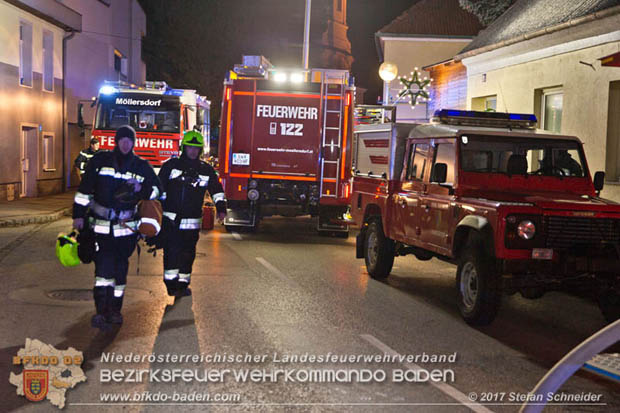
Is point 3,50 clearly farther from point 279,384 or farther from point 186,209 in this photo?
point 279,384

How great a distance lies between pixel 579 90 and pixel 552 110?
195 centimetres

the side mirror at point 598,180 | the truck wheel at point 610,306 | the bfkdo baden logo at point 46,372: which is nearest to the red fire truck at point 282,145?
the side mirror at point 598,180

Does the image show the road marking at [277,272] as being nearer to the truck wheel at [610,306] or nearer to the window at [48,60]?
the truck wheel at [610,306]

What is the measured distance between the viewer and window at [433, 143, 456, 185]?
30.8 feet

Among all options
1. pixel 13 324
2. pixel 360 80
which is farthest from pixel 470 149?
pixel 360 80

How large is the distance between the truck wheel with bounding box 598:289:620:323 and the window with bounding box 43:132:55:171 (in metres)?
22.6

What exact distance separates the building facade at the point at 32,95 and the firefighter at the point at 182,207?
51.1ft

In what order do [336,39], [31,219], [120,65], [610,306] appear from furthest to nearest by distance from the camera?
[336,39]
[120,65]
[31,219]
[610,306]

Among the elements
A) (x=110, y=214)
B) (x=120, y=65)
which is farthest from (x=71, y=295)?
(x=120, y=65)

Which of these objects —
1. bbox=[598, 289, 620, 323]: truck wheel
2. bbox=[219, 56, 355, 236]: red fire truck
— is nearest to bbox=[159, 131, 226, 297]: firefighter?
bbox=[598, 289, 620, 323]: truck wheel

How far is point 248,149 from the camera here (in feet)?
53.1

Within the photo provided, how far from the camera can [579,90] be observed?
16.2 metres

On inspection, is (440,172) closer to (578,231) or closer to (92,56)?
(578,231)

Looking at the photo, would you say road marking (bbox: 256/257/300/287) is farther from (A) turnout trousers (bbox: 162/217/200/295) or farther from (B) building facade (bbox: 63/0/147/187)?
(B) building facade (bbox: 63/0/147/187)
